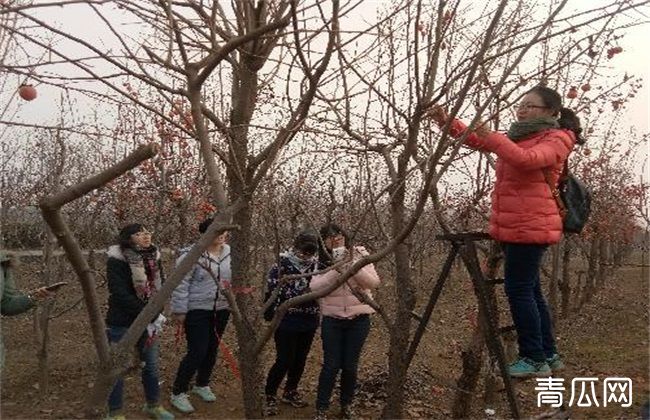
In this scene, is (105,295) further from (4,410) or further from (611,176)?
(611,176)

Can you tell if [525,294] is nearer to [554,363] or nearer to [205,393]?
[554,363]

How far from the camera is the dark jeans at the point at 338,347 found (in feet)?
15.9

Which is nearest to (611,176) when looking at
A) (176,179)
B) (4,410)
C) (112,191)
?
(176,179)

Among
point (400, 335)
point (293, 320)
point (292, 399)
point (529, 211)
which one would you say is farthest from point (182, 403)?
point (529, 211)

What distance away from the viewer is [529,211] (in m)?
3.06

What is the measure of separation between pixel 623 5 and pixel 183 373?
4.14m

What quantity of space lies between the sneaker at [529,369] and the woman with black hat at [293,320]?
1848mm

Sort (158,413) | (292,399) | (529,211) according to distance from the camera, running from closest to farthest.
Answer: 1. (529,211)
2. (158,413)
3. (292,399)

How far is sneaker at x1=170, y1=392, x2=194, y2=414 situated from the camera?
5.27 m

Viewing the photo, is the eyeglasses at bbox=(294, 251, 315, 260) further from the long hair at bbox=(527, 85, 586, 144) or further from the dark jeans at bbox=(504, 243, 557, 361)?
the long hair at bbox=(527, 85, 586, 144)

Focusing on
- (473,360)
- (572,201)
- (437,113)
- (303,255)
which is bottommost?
(473,360)

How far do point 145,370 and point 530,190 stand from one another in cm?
311

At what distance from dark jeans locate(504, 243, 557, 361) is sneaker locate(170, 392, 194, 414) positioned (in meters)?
3.04

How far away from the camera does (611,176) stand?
13000mm
